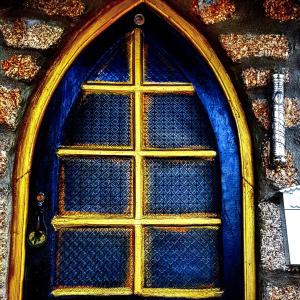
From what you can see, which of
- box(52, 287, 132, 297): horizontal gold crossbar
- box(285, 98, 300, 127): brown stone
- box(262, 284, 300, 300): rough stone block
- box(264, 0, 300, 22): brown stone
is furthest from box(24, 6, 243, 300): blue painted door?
box(264, 0, 300, 22): brown stone

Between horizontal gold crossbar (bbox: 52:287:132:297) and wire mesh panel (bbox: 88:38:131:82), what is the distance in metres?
0.81

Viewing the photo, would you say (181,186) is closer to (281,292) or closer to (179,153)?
(179,153)

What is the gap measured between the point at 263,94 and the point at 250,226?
50 cm

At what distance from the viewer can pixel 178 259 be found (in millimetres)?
1889

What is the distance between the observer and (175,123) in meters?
1.97

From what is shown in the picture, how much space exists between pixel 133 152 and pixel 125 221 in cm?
27

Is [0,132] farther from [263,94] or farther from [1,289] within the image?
[263,94]

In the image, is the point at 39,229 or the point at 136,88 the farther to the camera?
the point at 136,88

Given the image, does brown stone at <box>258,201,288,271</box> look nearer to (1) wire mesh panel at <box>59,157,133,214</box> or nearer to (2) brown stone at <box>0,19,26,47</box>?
(1) wire mesh panel at <box>59,157,133,214</box>

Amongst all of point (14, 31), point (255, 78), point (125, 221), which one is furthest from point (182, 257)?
point (14, 31)

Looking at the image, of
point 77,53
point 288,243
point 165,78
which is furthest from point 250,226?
point 77,53

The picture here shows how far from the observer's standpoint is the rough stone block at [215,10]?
6.28 feet

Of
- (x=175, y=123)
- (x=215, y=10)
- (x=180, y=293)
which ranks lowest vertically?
(x=180, y=293)

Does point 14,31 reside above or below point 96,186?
above
